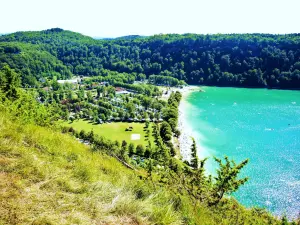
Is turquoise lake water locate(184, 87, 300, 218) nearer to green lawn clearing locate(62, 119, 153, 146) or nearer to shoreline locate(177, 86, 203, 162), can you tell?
shoreline locate(177, 86, 203, 162)

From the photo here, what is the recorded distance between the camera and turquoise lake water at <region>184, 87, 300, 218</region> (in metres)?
36.0

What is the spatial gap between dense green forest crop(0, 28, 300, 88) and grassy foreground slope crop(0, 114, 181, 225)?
120m

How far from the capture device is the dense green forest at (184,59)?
136000 millimetres

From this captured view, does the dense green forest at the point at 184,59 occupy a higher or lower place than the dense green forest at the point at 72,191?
lower

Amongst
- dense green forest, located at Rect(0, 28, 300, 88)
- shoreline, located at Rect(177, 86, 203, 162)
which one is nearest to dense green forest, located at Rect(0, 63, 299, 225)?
shoreline, located at Rect(177, 86, 203, 162)

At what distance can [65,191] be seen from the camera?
5746 mm

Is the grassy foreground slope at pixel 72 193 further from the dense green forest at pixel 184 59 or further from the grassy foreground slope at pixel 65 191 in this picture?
the dense green forest at pixel 184 59

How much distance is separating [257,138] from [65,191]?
195ft

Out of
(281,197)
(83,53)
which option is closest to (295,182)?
(281,197)

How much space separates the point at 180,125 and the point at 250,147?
1852cm

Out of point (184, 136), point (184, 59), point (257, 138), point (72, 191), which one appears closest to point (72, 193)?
point (72, 191)

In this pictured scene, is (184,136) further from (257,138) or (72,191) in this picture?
(72,191)

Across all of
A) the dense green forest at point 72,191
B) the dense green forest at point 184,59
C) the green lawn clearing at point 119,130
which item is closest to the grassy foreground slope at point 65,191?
the dense green forest at point 72,191

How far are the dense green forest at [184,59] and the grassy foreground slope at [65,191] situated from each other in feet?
395
